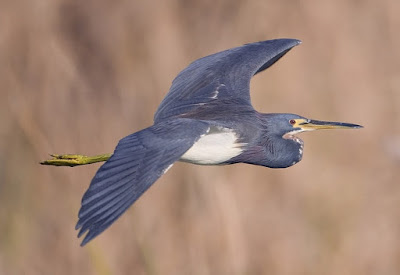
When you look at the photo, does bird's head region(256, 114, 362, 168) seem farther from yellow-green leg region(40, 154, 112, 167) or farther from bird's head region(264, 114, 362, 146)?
yellow-green leg region(40, 154, 112, 167)

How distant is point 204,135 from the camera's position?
181 inches

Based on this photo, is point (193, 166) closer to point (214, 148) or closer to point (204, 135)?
point (214, 148)

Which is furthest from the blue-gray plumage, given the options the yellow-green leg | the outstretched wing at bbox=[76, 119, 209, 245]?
the yellow-green leg

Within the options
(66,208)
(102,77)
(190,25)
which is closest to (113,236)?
(66,208)

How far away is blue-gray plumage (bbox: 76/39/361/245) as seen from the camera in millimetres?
4293

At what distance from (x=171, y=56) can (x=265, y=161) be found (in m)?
1.38

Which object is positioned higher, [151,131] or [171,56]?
[171,56]

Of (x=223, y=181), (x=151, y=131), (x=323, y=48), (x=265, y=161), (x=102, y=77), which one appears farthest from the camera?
(x=323, y=48)

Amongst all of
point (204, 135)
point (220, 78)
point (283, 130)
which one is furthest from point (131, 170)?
point (220, 78)

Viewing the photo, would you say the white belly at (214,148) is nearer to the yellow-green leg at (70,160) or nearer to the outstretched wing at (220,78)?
the outstretched wing at (220,78)

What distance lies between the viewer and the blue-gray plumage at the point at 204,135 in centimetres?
429

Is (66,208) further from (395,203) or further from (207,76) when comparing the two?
(395,203)

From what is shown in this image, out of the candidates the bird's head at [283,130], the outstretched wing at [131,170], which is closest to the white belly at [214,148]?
the bird's head at [283,130]

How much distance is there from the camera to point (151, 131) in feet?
15.3
